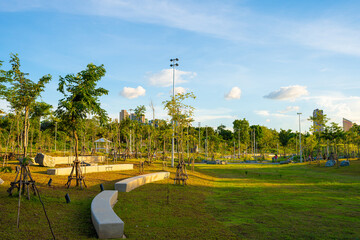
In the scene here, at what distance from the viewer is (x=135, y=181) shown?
13.9 meters

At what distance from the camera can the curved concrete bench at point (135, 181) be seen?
12.5 meters

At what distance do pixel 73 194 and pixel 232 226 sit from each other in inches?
271

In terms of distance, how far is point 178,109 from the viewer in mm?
19438

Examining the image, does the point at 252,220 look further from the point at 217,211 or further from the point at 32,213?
the point at 32,213

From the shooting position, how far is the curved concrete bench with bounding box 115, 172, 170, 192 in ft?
41.1

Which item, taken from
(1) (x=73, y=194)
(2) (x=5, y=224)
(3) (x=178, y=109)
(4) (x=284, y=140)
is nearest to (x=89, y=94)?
(1) (x=73, y=194)

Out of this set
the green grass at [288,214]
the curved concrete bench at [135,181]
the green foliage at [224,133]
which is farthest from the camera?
the green foliage at [224,133]

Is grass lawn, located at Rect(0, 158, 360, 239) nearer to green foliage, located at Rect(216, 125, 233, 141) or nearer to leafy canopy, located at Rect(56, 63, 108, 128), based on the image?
leafy canopy, located at Rect(56, 63, 108, 128)

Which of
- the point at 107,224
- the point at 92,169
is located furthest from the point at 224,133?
the point at 107,224

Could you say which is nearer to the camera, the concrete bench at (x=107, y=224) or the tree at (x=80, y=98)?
the concrete bench at (x=107, y=224)

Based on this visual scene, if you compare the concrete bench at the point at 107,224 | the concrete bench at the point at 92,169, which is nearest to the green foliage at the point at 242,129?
the concrete bench at the point at 92,169

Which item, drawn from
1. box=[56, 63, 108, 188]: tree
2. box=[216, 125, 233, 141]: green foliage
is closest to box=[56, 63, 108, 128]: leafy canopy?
box=[56, 63, 108, 188]: tree

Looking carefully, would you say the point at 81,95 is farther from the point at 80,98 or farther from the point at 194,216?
the point at 194,216

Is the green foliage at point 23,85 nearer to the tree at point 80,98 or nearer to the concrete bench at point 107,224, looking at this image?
the tree at point 80,98
